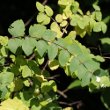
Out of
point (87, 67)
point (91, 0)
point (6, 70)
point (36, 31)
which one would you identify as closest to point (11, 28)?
point (36, 31)

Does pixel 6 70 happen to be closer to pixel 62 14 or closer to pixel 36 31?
pixel 36 31

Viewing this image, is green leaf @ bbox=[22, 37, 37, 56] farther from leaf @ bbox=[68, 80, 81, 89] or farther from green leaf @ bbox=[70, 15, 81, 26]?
leaf @ bbox=[68, 80, 81, 89]

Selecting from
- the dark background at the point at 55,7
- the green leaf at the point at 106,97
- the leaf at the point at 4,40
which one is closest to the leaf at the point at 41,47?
the leaf at the point at 4,40

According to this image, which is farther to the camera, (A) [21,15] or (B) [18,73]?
(A) [21,15]

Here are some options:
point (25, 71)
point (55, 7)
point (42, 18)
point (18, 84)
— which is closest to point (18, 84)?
point (18, 84)

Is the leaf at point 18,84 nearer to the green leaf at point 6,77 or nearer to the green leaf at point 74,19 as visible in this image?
the green leaf at point 6,77

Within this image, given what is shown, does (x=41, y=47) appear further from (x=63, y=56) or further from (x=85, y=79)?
(x=85, y=79)
